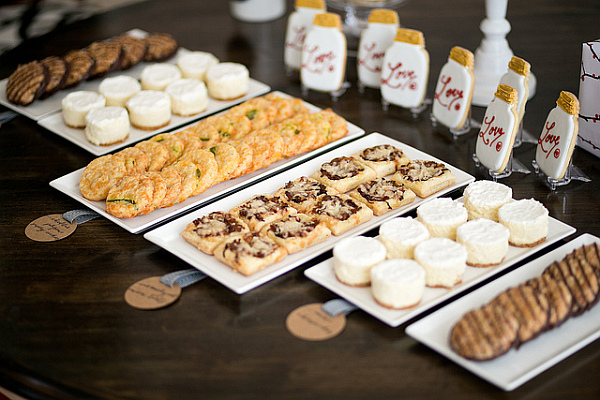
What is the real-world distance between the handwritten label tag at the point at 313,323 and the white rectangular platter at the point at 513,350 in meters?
0.21

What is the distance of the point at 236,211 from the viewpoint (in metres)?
2.26

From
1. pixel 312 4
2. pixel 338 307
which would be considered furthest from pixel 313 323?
pixel 312 4

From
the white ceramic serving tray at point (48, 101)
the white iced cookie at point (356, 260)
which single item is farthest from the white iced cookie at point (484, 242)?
the white ceramic serving tray at point (48, 101)

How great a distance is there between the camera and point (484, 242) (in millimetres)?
1945

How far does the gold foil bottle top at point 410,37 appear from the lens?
2.86 m

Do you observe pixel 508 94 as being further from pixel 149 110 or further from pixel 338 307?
pixel 149 110

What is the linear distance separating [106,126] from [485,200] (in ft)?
5.04

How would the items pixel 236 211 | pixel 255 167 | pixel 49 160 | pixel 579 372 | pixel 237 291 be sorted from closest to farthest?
pixel 579 372 → pixel 237 291 → pixel 236 211 → pixel 255 167 → pixel 49 160

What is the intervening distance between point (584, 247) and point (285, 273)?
2.90ft

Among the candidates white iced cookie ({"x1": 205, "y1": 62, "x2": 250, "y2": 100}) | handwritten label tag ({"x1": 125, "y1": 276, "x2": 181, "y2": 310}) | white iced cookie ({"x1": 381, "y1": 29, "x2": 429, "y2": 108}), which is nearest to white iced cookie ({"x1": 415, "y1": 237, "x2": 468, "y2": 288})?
handwritten label tag ({"x1": 125, "y1": 276, "x2": 181, "y2": 310})

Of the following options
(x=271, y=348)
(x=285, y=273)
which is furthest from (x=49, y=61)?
(x=271, y=348)

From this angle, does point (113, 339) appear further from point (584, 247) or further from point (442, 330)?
point (584, 247)

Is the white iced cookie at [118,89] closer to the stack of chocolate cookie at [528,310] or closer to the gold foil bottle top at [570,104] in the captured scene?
the gold foil bottle top at [570,104]

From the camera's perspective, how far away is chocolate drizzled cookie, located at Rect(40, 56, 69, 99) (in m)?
3.11
